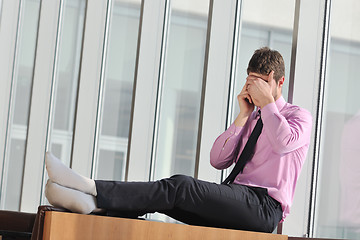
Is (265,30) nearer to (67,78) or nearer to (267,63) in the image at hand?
(267,63)

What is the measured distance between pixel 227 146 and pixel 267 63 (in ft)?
1.37

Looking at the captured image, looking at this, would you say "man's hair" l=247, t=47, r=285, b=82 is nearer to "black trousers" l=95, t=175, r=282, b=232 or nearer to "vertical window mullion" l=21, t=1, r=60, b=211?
"black trousers" l=95, t=175, r=282, b=232

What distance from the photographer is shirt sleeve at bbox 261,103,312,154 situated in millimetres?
2510

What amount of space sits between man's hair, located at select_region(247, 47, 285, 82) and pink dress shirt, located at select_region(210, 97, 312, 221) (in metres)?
0.14

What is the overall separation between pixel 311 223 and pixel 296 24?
105cm

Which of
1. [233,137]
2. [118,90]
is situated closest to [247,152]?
[233,137]

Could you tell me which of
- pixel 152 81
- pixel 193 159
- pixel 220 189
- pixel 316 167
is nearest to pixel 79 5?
pixel 152 81

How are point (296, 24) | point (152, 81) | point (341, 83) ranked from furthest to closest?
point (152, 81), point (296, 24), point (341, 83)

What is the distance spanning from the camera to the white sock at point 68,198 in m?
2.18

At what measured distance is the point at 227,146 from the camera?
111 inches

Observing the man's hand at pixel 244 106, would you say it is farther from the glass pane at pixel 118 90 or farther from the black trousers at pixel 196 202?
the glass pane at pixel 118 90

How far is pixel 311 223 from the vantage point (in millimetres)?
3117

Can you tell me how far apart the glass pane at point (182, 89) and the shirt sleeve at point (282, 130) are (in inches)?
63.5

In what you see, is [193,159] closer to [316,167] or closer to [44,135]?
[316,167]
